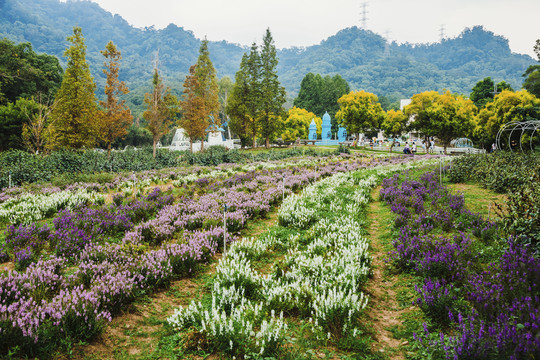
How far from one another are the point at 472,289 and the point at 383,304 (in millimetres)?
1281

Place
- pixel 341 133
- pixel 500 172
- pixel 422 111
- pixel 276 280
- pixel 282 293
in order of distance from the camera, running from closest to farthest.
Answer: pixel 282 293
pixel 276 280
pixel 500 172
pixel 422 111
pixel 341 133

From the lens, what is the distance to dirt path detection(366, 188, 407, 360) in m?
3.65

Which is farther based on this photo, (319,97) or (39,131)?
(319,97)

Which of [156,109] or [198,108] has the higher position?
[198,108]

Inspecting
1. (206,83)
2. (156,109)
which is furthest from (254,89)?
(156,109)

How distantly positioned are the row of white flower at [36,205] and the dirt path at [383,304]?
8800 millimetres

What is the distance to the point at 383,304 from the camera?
4.64 meters

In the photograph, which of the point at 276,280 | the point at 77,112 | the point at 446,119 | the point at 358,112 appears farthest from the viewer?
the point at 358,112

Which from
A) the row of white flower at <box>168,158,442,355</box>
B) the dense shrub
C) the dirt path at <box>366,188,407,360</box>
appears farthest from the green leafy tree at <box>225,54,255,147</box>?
the dirt path at <box>366,188,407,360</box>

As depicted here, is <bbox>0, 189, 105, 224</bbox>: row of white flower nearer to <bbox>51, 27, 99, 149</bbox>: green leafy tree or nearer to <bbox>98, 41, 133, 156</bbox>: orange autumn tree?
<bbox>51, 27, 99, 149</bbox>: green leafy tree

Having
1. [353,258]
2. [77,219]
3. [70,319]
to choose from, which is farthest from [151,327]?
[77,219]

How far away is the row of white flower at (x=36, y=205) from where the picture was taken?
8.31 m

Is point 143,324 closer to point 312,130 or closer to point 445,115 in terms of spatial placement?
point 445,115

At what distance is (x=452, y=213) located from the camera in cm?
796
